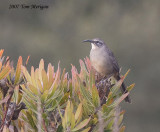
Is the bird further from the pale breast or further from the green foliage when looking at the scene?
the green foliage

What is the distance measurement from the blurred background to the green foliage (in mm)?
15117

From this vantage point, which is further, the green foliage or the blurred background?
the blurred background

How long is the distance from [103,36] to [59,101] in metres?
17.3

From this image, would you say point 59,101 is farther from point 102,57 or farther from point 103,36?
point 103,36

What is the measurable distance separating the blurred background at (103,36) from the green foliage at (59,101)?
15.1 metres

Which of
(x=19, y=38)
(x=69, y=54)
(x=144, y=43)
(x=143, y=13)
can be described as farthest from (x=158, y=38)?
(x=19, y=38)

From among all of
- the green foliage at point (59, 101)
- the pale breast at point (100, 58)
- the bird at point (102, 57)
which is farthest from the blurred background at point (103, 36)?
the green foliage at point (59, 101)

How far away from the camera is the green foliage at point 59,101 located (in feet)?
6.93

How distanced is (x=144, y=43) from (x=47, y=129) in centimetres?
1813

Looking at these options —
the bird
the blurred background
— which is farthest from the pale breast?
the blurred background

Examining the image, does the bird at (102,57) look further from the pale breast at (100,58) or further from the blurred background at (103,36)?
the blurred background at (103,36)

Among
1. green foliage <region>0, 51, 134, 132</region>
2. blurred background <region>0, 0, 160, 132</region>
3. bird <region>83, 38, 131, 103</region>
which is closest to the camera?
green foliage <region>0, 51, 134, 132</region>

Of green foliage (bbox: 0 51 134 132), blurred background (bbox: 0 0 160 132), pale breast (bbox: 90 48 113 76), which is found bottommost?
green foliage (bbox: 0 51 134 132)

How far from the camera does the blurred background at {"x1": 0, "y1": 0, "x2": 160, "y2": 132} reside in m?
18.7
